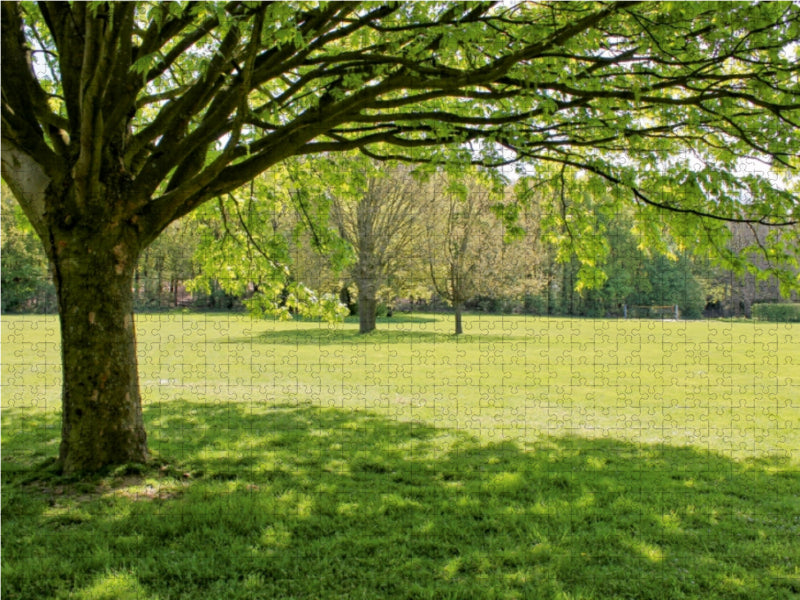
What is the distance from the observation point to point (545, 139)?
25.7 feet

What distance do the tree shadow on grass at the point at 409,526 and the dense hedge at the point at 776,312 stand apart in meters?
5.06

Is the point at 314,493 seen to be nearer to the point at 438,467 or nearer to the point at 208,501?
the point at 208,501

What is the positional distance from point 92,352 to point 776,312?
1221cm

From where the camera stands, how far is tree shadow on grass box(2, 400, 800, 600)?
3.91 m

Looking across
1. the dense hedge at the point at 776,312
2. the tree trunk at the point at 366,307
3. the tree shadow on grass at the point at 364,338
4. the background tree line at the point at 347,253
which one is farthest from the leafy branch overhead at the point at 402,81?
the tree trunk at the point at 366,307

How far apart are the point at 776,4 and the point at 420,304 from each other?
84.6 feet

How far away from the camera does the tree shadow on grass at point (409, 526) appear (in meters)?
3.91

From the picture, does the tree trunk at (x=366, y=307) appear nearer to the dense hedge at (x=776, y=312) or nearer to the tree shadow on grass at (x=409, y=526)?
the dense hedge at (x=776, y=312)

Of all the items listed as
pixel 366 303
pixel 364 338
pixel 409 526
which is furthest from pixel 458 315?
pixel 409 526

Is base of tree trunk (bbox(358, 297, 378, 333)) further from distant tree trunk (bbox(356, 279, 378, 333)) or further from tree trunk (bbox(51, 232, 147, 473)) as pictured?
tree trunk (bbox(51, 232, 147, 473))

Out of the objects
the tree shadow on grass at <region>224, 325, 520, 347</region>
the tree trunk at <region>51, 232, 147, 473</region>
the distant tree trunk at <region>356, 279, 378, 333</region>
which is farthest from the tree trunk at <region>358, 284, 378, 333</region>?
the tree trunk at <region>51, 232, 147, 473</region>

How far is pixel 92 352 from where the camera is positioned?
19.0 ft

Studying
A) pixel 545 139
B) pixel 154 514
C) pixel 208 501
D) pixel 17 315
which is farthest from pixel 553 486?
pixel 17 315

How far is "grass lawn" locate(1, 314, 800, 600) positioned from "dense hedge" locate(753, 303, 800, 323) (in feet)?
5.27
